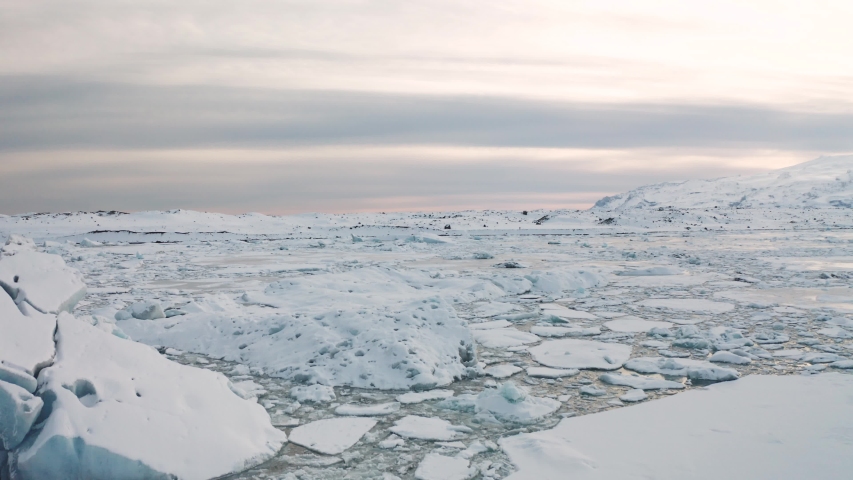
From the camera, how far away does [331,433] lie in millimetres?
3861

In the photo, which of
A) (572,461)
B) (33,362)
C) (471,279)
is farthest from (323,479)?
(471,279)

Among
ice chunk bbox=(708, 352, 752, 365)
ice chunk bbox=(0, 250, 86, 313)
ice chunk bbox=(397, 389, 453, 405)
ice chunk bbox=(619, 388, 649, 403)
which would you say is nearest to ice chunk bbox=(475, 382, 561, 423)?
ice chunk bbox=(397, 389, 453, 405)

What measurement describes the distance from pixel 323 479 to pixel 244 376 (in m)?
2.26

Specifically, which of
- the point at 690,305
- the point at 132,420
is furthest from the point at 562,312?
the point at 132,420

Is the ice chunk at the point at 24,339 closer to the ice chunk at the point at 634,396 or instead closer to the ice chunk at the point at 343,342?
the ice chunk at the point at 343,342

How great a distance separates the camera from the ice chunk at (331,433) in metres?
3.65

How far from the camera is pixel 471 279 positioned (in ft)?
34.9

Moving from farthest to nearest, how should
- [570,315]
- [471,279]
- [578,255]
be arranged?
[578,255]
[471,279]
[570,315]

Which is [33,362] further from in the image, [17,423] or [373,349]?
[373,349]

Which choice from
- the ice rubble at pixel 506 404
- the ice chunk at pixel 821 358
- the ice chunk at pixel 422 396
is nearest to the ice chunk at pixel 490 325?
the ice chunk at pixel 422 396

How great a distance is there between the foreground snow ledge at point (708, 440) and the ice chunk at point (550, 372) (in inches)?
37.8

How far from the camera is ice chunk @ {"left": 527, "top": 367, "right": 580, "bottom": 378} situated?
516 centimetres

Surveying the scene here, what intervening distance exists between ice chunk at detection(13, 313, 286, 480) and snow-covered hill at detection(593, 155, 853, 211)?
82347mm

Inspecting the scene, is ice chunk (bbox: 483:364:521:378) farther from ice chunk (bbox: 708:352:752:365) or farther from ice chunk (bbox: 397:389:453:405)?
ice chunk (bbox: 708:352:752:365)
